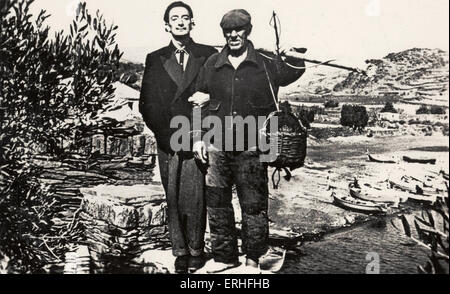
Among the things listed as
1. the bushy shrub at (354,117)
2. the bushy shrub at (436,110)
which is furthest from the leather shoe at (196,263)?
the bushy shrub at (436,110)

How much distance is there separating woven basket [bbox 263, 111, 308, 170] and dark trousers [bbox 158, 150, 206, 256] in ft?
2.78

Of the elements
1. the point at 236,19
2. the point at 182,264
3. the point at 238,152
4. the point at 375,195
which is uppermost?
the point at 236,19

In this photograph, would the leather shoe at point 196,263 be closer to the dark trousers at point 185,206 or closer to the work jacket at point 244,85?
the dark trousers at point 185,206

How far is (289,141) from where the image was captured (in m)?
5.74

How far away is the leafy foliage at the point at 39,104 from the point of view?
6.31 metres

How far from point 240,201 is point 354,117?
1543mm

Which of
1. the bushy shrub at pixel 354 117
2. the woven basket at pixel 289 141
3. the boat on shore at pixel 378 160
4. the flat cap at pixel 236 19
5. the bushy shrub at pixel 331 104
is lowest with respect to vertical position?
the boat on shore at pixel 378 160

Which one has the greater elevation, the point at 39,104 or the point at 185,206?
the point at 39,104

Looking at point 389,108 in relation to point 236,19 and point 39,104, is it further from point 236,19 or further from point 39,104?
point 39,104

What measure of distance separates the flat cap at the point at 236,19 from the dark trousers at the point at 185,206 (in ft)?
4.67

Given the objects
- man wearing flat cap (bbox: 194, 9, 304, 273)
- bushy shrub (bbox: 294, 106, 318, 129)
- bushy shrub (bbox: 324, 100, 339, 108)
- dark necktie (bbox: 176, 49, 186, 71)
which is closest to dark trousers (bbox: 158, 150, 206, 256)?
man wearing flat cap (bbox: 194, 9, 304, 273)
